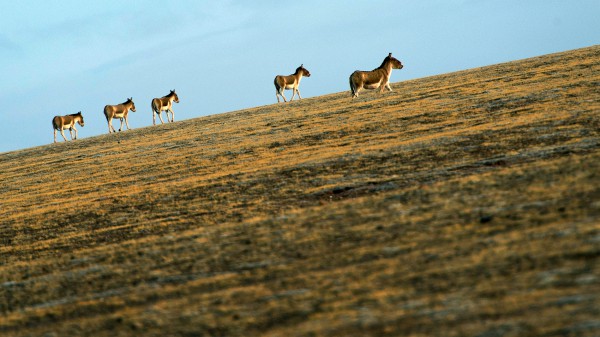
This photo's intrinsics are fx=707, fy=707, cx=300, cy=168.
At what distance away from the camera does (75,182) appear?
18.2 m

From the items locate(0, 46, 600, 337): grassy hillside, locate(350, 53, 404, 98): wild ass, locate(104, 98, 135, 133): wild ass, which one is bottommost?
locate(0, 46, 600, 337): grassy hillside

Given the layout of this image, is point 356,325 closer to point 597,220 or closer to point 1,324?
point 597,220

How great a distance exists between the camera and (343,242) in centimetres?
700

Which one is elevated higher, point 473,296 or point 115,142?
point 115,142

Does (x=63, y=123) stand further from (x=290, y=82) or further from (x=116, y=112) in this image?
(x=290, y=82)

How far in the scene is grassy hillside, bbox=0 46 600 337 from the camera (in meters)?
5.04

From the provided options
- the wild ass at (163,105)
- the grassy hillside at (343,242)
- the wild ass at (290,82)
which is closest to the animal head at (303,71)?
the wild ass at (290,82)

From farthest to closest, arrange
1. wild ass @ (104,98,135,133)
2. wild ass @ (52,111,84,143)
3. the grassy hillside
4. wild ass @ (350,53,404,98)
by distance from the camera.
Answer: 1. wild ass @ (104,98,135,133)
2. wild ass @ (52,111,84,143)
3. wild ass @ (350,53,404,98)
4. the grassy hillside

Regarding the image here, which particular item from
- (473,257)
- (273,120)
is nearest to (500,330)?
(473,257)

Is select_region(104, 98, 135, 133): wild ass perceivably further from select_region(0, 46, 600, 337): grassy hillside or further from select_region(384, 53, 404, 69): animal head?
select_region(0, 46, 600, 337): grassy hillside

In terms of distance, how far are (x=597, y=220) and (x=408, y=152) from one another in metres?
6.58

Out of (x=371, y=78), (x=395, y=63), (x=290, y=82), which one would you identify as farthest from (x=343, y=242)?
(x=290, y=82)

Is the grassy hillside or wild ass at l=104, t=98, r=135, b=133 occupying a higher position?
wild ass at l=104, t=98, r=135, b=133

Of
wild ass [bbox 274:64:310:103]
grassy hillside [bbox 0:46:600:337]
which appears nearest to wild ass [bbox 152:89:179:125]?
wild ass [bbox 274:64:310:103]
